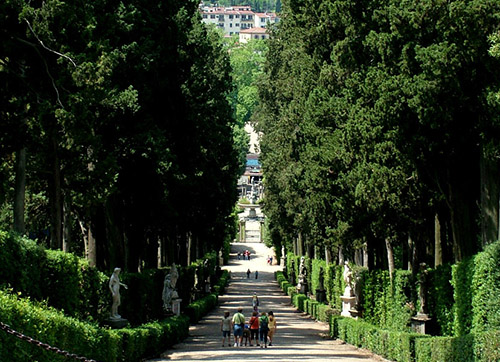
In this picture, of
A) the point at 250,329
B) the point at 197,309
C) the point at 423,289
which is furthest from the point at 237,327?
the point at 197,309

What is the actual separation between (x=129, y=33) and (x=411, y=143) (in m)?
10.0

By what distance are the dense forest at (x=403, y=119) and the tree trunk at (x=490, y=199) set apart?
28mm

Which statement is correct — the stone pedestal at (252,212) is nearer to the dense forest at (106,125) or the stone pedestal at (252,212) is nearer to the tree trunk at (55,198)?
the dense forest at (106,125)

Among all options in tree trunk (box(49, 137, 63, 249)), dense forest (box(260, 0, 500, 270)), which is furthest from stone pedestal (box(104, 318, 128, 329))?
dense forest (box(260, 0, 500, 270))

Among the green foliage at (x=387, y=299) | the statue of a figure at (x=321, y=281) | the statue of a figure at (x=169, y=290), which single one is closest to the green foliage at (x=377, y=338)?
the green foliage at (x=387, y=299)

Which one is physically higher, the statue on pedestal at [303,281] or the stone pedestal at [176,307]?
the statue on pedestal at [303,281]

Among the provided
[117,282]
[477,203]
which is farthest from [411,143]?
[117,282]

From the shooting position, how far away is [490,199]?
22.5 meters

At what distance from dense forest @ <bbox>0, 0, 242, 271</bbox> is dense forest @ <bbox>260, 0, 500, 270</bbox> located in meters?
4.88

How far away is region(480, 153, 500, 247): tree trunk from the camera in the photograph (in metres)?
22.4

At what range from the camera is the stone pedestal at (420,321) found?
27328 millimetres

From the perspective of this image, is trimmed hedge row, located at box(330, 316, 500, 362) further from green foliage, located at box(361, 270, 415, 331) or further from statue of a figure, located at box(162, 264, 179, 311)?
statue of a figure, located at box(162, 264, 179, 311)

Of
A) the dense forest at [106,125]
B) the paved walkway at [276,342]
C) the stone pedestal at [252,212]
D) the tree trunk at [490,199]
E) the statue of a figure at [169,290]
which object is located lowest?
the paved walkway at [276,342]

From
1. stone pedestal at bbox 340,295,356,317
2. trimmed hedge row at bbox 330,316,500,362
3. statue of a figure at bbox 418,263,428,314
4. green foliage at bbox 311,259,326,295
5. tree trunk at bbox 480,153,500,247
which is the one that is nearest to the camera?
trimmed hedge row at bbox 330,316,500,362
